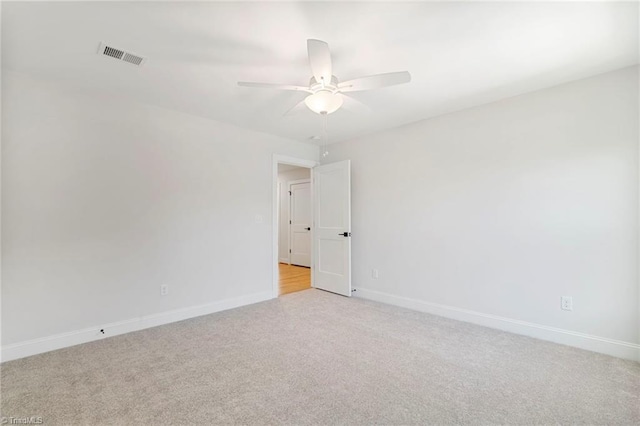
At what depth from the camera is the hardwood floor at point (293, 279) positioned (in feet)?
15.4

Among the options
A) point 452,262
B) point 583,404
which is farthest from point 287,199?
point 583,404

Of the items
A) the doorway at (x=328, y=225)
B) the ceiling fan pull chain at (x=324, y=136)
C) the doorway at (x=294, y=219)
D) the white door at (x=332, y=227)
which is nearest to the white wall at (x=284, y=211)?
the doorway at (x=294, y=219)

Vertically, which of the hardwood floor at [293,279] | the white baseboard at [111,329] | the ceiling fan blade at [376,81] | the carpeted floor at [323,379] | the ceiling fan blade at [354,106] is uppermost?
the ceiling fan blade at [354,106]

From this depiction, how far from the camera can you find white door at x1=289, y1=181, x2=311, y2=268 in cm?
679

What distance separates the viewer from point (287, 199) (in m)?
7.30

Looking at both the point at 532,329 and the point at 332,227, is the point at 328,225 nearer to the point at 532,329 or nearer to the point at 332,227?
the point at 332,227

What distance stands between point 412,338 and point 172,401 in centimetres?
206

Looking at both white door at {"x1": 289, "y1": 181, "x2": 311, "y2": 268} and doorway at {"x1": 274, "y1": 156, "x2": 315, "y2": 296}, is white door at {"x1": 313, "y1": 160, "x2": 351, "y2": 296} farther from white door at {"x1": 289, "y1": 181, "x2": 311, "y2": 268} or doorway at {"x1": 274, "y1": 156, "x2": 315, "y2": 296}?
white door at {"x1": 289, "y1": 181, "x2": 311, "y2": 268}

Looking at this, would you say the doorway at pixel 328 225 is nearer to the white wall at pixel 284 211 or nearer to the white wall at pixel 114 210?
the white wall at pixel 114 210

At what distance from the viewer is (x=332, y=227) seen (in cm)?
443

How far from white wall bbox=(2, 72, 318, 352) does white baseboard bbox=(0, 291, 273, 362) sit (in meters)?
0.05

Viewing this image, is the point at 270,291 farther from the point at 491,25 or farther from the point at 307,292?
the point at 491,25

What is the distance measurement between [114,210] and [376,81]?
279 centimetres

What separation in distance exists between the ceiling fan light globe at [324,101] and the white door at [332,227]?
6.77ft
